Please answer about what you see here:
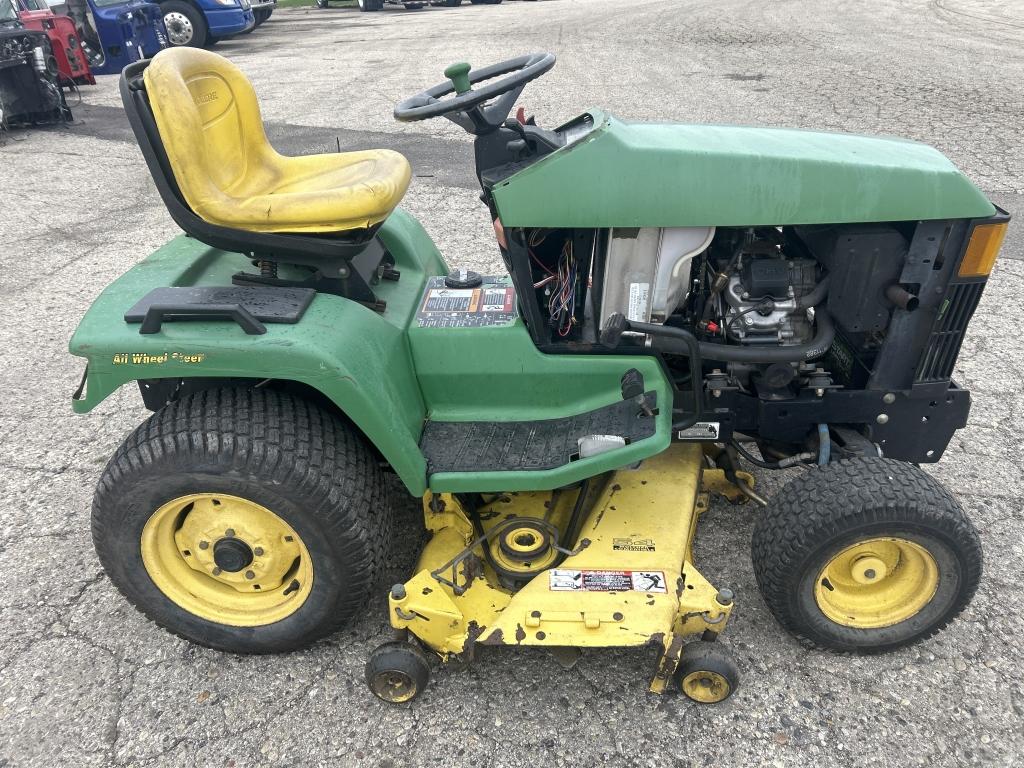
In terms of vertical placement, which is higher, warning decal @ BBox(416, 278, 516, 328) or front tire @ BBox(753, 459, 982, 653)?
warning decal @ BBox(416, 278, 516, 328)

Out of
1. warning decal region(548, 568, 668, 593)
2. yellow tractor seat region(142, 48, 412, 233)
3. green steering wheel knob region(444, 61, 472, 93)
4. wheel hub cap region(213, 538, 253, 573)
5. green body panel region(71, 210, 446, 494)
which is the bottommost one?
warning decal region(548, 568, 668, 593)

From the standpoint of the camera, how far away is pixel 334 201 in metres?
2.12

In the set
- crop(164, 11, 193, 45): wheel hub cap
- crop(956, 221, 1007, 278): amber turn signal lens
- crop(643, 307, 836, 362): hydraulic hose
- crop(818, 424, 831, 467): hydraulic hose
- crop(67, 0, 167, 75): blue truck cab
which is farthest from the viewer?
crop(164, 11, 193, 45): wheel hub cap

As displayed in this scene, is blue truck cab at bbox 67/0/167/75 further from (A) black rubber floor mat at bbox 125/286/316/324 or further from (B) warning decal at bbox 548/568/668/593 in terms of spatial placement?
(B) warning decal at bbox 548/568/668/593

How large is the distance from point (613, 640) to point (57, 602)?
175 cm

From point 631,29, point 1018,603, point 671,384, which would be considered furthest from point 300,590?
point 631,29

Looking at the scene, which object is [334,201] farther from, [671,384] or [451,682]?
[451,682]

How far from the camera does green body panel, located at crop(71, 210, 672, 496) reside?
6.31 ft

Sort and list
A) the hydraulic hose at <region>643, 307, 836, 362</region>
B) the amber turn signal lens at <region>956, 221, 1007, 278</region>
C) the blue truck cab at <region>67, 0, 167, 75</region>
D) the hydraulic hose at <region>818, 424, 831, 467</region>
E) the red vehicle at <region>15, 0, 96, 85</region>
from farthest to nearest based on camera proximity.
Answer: the blue truck cab at <region>67, 0, 167, 75</region>, the red vehicle at <region>15, 0, 96, 85</region>, the hydraulic hose at <region>818, 424, 831, 467</region>, the hydraulic hose at <region>643, 307, 836, 362</region>, the amber turn signal lens at <region>956, 221, 1007, 278</region>

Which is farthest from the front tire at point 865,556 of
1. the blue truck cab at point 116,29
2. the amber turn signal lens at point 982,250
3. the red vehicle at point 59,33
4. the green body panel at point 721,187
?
the blue truck cab at point 116,29

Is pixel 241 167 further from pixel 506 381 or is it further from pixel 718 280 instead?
pixel 718 280

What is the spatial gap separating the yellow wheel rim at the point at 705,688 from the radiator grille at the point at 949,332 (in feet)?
3.48

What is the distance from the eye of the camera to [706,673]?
1.98 metres

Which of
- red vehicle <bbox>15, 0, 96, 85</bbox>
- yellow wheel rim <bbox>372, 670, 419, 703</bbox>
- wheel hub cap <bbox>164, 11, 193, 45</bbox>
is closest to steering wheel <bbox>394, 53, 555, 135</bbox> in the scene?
yellow wheel rim <bbox>372, 670, 419, 703</bbox>
